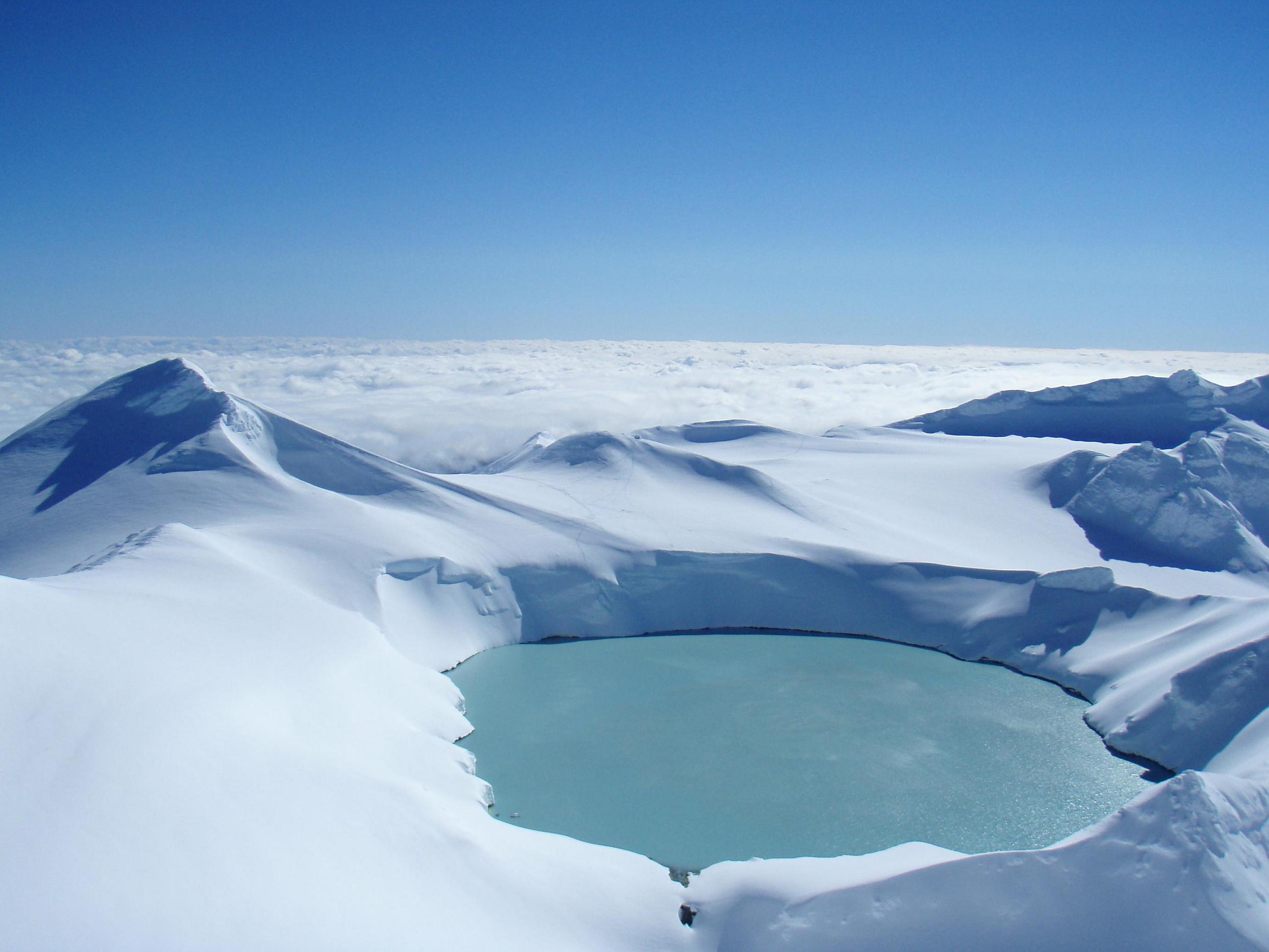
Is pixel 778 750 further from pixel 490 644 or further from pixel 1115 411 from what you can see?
pixel 1115 411

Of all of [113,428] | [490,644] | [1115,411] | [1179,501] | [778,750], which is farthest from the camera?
[1115,411]

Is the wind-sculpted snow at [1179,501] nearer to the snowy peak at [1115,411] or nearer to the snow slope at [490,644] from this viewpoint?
the snow slope at [490,644]

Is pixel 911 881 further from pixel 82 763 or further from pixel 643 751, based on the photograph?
pixel 82 763

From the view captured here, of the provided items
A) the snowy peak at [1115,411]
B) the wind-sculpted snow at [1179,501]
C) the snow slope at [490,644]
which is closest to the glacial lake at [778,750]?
the snow slope at [490,644]

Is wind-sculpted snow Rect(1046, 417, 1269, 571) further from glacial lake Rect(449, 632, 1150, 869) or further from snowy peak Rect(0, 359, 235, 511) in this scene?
snowy peak Rect(0, 359, 235, 511)

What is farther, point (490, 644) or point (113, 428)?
point (113, 428)

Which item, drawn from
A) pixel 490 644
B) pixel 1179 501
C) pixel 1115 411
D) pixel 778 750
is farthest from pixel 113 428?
pixel 1115 411

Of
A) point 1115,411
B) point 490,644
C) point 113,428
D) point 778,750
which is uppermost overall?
point 113,428
